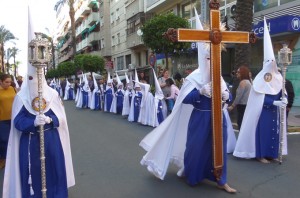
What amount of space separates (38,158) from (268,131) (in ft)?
14.0

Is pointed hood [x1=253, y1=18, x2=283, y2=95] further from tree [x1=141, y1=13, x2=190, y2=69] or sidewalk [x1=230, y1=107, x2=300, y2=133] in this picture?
tree [x1=141, y1=13, x2=190, y2=69]

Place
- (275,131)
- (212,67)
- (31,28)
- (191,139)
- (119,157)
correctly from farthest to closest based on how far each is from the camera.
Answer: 1. (119,157)
2. (275,131)
3. (191,139)
4. (212,67)
5. (31,28)

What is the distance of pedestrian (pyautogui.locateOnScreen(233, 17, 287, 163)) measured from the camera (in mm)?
6641

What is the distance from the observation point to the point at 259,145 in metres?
6.73

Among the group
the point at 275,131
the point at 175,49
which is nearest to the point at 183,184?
the point at 275,131

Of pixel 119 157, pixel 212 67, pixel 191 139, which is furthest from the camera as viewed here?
pixel 119 157

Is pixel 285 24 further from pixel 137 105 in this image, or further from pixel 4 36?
pixel 4 36

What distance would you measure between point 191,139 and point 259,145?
2069 mm

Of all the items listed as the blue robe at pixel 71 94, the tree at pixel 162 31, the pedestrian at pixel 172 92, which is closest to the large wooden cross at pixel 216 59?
the pedestrian at pixel 172 92

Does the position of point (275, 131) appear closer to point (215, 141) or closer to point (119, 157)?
point (215, 141)

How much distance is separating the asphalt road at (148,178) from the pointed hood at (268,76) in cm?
137

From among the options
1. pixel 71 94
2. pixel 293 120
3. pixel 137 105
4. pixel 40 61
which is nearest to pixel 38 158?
pixel 40 61

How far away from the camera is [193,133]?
5.27 m

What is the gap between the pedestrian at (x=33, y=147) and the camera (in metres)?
4.31
